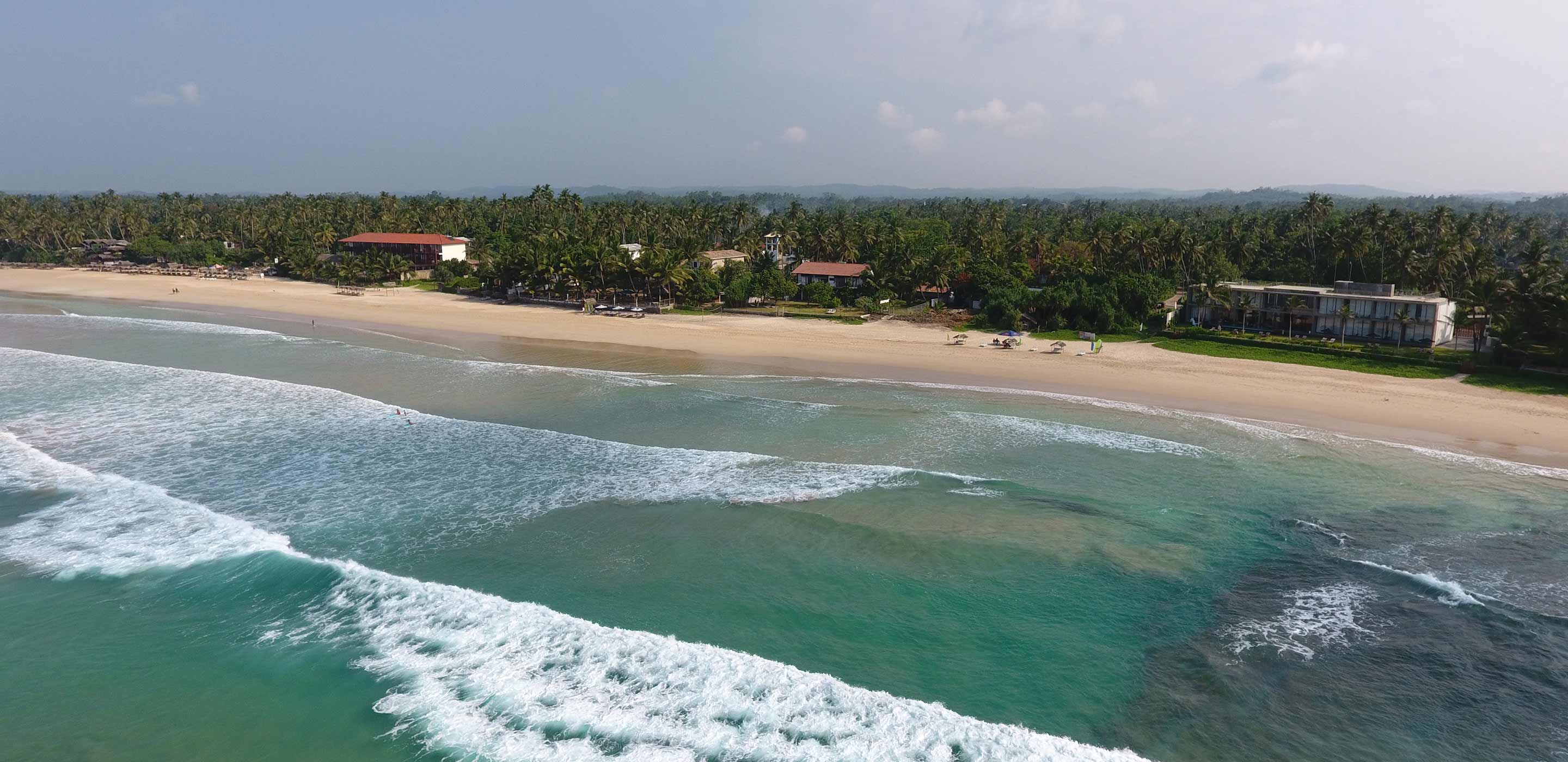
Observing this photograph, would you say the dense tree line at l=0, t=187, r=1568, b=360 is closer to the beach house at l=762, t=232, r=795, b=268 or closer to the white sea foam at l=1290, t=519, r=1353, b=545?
the beach house at l=762, t=232, r=795, b=268

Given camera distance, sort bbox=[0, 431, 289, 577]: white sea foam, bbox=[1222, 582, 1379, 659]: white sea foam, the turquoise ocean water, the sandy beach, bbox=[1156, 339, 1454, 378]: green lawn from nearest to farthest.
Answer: the turquoise ocean water → bbox=[1222, 582, 1379, 659]: white sea foam → bbox=[0, 431, 289, 577]: white sea foam → the sandy beach → bbox=[1156, 339, 1454, 378]: green lawn

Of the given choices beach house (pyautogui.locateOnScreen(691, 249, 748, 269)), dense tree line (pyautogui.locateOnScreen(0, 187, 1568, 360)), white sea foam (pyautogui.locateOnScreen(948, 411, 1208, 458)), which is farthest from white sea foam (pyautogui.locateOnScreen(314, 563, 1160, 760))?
beach house (pyautogui.locateOnScreen(691, 249, 748, 269))

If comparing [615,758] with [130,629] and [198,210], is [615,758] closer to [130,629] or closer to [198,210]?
[130,629]

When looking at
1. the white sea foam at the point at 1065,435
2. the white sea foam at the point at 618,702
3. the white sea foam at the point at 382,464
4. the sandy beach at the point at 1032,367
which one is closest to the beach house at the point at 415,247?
the sandy beach at the point at 1032,367

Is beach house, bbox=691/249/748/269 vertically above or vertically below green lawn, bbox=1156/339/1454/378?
above

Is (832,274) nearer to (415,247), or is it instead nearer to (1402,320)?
(1402,320)

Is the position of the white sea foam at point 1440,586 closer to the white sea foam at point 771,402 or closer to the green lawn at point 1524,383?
the white sea foam at point 771,402

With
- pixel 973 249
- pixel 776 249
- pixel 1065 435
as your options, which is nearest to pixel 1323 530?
pixel 1065 435

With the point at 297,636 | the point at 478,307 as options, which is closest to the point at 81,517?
the point at 297,636
